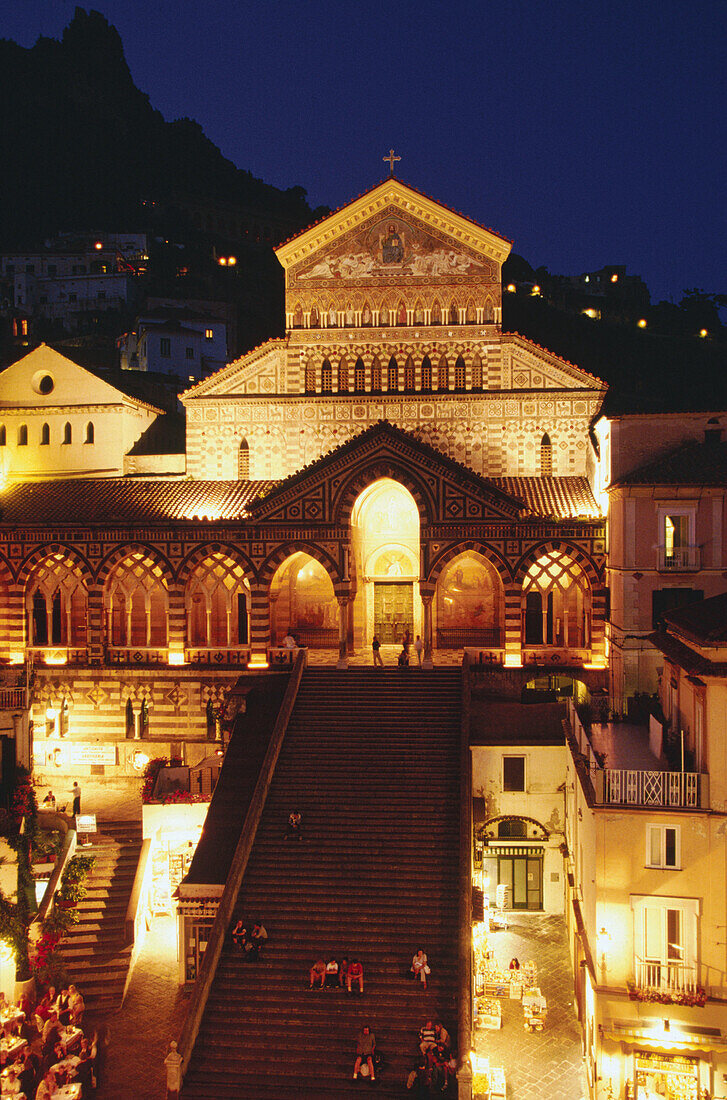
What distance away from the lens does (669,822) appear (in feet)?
62.8

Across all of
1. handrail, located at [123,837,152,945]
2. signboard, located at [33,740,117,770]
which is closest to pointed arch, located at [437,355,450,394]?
signboard, located at [33,740,117,770]

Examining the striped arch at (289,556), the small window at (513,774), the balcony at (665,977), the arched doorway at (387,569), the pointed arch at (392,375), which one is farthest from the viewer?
the pointed arch at (392,375)

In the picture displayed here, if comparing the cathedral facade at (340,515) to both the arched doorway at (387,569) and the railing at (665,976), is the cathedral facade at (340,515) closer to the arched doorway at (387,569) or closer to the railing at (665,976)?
the arched doorway at (387,569)

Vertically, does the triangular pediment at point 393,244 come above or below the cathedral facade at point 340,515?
above

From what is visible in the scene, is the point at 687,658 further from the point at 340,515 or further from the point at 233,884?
the point at 340,515

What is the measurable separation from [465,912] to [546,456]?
2182 cm

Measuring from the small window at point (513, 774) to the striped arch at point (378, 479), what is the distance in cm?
993

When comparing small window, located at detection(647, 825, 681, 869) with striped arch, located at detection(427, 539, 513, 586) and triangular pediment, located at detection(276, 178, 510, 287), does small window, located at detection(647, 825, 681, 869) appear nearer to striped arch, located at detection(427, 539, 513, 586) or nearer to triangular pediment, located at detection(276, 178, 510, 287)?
striped arch, located at detection(427, 539, 513, 586)

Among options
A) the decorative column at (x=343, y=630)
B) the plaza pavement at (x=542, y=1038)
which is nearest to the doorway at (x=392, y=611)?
the decorative column at (x=343, y=630)

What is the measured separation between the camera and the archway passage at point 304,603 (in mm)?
38719

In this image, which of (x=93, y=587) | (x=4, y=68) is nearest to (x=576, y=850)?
(x=93, y=587)

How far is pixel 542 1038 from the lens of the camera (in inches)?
829

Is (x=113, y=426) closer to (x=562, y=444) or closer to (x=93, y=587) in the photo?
(x=93, y=587)

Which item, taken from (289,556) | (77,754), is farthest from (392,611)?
(77,754)
